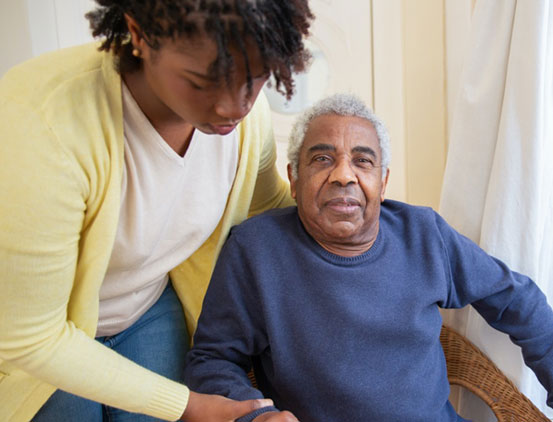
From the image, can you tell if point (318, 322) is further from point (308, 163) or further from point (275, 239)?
point (308, 163)

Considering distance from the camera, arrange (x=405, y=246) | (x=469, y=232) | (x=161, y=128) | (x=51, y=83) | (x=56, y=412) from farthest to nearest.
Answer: (x=469, y=232) → (x=405, y=246) → (x=56, y=412) → (x=161, y=128) → (x=51, y=83)

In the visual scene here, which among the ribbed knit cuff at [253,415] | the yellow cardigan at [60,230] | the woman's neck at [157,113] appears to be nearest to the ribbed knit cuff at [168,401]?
the yellow cardigan at [60,230]

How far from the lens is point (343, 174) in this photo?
1.20 metres

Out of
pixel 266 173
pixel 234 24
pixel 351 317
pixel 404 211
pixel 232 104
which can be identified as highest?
pixel 234 24

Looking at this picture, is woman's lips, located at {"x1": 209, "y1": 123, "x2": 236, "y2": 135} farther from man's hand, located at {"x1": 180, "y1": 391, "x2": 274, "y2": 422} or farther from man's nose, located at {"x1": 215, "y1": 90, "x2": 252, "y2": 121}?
man's hand, located at {"x1": 180, "y1": 391, "x2": 274, "y2": 422}

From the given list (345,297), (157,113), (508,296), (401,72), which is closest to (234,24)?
(157,113)

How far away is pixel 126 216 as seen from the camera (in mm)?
959

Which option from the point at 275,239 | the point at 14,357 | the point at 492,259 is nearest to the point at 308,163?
the point at 275,239

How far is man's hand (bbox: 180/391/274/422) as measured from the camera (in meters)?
0.97

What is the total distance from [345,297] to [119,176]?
0.61 meters

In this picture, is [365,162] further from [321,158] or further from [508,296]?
[508,296]

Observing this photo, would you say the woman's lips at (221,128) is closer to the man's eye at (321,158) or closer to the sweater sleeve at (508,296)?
the man's eye at (321,158)

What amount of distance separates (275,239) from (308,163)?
214mm

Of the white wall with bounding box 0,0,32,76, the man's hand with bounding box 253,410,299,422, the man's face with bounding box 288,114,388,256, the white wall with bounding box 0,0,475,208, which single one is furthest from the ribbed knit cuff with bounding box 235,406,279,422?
the white wall with bounding box 0,0,32,76
